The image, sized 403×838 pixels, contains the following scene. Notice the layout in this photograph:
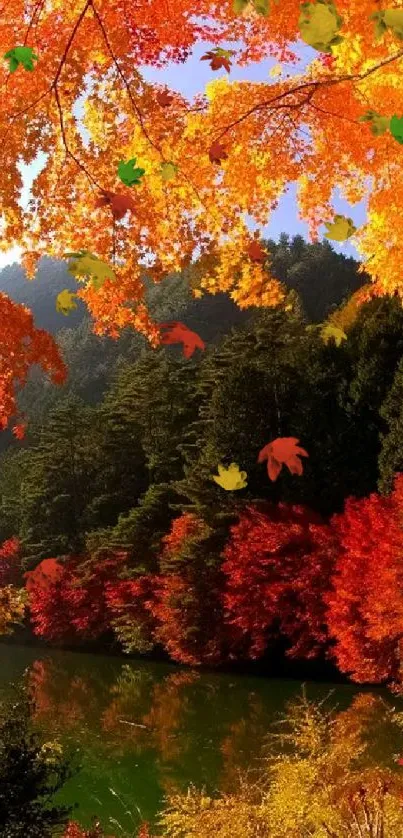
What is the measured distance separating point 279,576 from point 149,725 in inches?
241

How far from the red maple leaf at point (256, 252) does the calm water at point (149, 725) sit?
8.71 meters

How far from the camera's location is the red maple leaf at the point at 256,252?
20.3ft

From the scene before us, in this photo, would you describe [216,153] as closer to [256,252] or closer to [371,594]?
[256,252]

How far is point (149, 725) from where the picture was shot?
1894 centimetres

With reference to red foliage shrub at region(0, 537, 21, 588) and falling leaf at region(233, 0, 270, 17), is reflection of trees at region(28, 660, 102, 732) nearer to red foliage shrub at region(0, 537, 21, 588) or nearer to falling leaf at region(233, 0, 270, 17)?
red foliage shrub at region(0, 537, 21, 588)

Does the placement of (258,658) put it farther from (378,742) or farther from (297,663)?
(378,742)

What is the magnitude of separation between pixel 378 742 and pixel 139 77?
1290 centimetres

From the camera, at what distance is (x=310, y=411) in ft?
84.5

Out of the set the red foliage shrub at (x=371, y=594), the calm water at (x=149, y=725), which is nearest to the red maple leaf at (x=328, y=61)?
the calm water at (x=149, y=725)

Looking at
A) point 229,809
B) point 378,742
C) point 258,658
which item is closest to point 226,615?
point 258,658

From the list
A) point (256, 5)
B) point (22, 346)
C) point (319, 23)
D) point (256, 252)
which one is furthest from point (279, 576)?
point (319, 23)

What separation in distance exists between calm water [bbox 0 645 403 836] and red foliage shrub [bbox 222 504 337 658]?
4.50ft

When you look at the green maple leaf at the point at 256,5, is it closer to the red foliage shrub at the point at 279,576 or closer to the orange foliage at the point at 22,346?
the orange foliage at the point at 22,346

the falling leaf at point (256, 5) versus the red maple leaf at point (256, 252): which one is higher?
the red maple leaf at point (256, 252)
